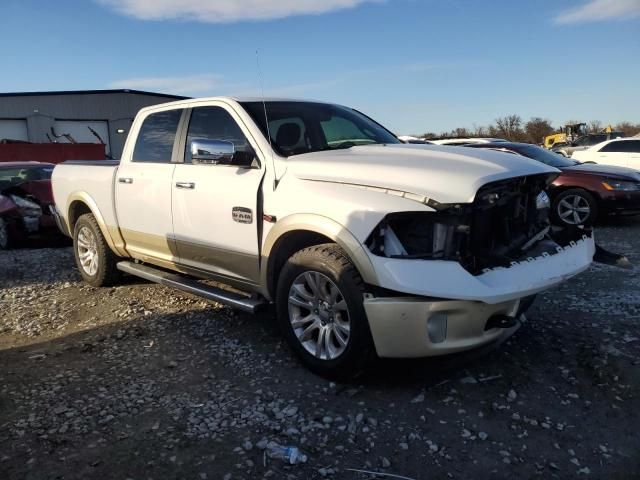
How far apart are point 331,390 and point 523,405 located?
1.17 m

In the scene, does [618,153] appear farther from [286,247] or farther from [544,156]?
[286,247]

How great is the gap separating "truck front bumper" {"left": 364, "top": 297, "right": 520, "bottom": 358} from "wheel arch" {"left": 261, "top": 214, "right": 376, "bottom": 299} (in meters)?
0.21

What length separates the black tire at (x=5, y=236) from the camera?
28.4 ft

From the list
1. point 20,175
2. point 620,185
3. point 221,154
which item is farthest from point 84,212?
point 620,185

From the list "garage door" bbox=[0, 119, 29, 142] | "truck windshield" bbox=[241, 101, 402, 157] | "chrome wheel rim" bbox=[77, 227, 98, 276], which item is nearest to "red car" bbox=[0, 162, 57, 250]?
"chrome wheel rim" bbox=[77, 227, 98, 276]

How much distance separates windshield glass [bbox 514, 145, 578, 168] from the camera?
997 centimetres

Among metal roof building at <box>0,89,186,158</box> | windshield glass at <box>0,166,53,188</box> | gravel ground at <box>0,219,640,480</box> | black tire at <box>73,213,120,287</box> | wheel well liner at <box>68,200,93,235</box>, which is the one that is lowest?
gravel ground at <box>0,219,640,480</box>

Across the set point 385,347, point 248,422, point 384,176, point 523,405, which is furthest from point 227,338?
point 523,405

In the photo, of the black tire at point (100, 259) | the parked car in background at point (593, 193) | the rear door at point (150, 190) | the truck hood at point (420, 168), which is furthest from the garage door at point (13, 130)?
the truck hood at point (420, 168)

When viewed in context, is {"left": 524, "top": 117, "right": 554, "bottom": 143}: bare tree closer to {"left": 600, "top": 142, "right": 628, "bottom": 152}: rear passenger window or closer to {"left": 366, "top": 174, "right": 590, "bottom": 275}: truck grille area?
{"left": 600, "top": 142, "right": 628, "bottom": 152}: rear passenger window

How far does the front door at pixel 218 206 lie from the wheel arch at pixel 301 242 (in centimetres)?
15

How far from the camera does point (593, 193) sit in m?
9.12

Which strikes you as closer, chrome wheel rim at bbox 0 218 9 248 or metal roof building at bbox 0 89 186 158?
chrome wheel rim at bbox 0 218 9 248

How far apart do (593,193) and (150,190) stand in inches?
291
